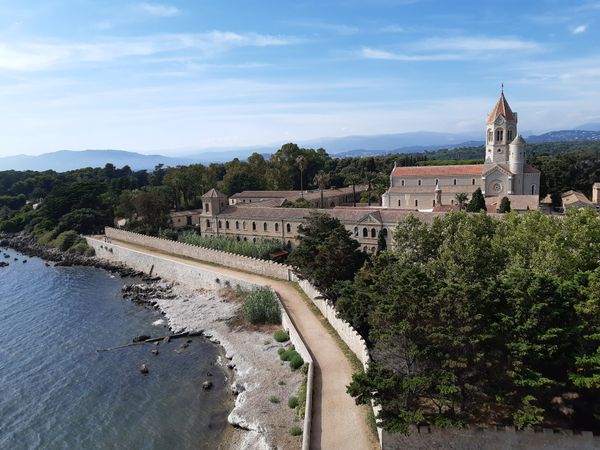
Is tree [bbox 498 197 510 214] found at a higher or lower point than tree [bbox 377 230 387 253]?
higher

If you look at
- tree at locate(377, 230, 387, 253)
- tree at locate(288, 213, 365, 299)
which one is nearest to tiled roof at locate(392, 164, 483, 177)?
tree at locate(377, 230, 387, 253)

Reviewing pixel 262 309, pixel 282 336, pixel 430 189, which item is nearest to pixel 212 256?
pixel 262 309

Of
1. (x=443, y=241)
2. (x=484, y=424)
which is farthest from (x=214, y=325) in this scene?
(x=484, y=424)

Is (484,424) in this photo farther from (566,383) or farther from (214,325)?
(214,325)

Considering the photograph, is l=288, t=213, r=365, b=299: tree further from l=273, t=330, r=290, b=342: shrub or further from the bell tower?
the bell tower

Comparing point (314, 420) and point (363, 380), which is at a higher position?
point (363, 380)

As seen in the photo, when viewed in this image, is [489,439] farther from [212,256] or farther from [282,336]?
[212,256]

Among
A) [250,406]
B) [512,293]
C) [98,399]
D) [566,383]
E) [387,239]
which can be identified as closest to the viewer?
[566,383]
